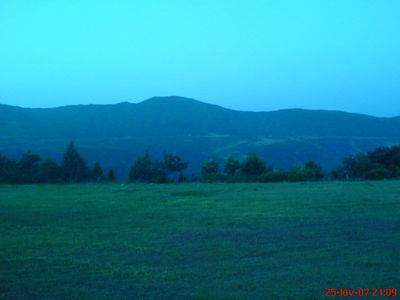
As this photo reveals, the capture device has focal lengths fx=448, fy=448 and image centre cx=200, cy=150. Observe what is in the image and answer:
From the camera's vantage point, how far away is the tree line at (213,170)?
38500 millimetres

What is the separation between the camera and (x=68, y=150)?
51.3 m

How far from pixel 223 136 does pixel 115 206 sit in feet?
356

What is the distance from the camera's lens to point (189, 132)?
134625mm

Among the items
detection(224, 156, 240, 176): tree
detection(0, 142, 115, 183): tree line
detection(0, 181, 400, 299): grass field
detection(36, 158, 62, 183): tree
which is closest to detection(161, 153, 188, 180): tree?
detection(224, 156, 240, 176): tree

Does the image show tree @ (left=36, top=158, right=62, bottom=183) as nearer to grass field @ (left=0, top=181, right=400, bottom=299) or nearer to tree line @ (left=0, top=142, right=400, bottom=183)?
tree line @ (left=0, top=142, right=400, bottom=183)

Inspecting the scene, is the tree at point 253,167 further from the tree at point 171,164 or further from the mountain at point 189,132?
the mountain at point 189,132

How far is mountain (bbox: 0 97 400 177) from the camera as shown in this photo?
97.5 metres

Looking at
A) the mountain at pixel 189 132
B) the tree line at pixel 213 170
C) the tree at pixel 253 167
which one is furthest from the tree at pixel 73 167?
the mountain at pixel 189 132

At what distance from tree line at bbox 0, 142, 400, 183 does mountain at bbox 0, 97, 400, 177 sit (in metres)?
28.5

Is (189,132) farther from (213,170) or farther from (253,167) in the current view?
(253,167)

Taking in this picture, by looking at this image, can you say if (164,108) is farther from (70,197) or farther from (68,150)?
(70,197)

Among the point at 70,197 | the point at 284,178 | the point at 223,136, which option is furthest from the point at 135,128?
the point at 70,197

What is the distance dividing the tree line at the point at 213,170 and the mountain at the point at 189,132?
2853cm

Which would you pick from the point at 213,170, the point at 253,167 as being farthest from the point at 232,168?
the point at 253,167
